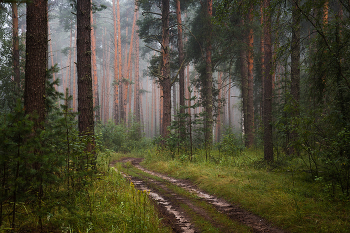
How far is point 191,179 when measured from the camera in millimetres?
8383

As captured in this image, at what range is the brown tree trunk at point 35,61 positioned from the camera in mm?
4574

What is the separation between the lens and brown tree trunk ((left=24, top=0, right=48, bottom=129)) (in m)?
4.57

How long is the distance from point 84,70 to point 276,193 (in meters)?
7.07

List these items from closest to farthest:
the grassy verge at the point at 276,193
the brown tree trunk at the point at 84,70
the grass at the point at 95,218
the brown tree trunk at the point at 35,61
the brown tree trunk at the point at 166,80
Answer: the grass at the point at 95,218
the grassy verge at the point at 276,193
the brown tree trunk at the point at 35,61
the brown tree trunk at the point at 84,70
the brown tree trunk at the point at 166,80

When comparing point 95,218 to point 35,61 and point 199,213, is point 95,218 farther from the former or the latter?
point 35,61

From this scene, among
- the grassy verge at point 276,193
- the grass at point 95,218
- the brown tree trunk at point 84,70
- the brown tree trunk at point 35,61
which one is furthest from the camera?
the brown tree trunk at point 84,70

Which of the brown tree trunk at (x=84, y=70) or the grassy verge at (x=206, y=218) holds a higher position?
the brown tree trunk at (x=84, y=70)

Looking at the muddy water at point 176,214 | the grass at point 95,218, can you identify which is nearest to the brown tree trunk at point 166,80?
the muddy water at point 176,214

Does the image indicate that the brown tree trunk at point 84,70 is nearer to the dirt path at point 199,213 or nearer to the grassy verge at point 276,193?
the dirt path at point 199,213

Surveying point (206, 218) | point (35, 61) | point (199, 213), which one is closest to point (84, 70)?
point (35, 61)

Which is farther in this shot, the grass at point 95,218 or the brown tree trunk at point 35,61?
the brown tree trunk at point 35,61

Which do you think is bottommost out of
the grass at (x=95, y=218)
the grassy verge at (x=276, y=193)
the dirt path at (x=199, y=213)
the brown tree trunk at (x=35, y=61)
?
the dirt path at (x=199, y=213)

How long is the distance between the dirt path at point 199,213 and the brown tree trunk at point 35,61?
3.57 metres

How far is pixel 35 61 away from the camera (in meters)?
4.61
